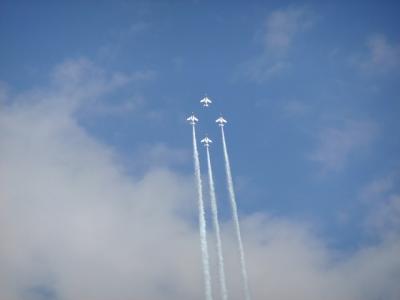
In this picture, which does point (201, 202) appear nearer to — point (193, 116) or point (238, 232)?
point (238, 232)

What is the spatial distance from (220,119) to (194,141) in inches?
716

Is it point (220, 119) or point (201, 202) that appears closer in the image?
point (201, 202)

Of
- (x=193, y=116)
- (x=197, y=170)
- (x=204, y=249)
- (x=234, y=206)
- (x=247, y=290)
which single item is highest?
(x=193, y=116)

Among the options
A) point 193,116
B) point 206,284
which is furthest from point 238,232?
point 193,116

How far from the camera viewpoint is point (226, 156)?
17438 cm

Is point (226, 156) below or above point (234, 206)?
above

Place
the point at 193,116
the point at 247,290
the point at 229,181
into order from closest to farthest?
the point at 247,290 < the point at 229,181 < the point at 193,116

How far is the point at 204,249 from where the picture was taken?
165 meters

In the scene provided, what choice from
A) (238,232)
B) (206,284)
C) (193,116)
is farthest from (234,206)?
(193,116)

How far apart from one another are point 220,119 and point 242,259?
5209cm

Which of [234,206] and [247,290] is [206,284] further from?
[234,206]

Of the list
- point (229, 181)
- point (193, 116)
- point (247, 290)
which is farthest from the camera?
point (193, 116)

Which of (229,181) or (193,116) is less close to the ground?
(193,116)

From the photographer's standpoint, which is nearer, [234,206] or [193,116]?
[234,206]
